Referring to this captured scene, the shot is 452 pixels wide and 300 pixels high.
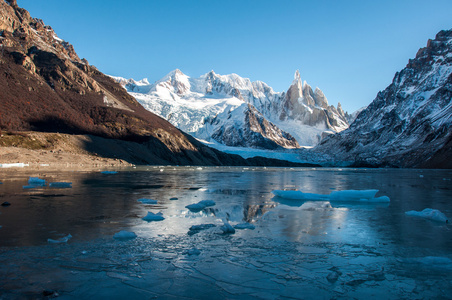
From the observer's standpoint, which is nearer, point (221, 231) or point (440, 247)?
point (440, 247)

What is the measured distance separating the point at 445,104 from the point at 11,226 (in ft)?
658

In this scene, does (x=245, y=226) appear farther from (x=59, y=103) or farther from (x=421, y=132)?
(x=421, y=132)

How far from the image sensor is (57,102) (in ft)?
309

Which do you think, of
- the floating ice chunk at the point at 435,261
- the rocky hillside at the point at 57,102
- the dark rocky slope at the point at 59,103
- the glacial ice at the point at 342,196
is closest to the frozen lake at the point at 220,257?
the floating ice chunk at the point at 435,261

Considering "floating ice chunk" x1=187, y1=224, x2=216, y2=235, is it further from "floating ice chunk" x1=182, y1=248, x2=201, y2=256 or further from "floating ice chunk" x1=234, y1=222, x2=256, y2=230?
"floating ice chunk" x1=182, y1=248, x2=201, y2=256

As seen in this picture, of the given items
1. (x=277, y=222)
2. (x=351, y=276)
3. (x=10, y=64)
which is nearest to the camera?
(x=351, y=276)

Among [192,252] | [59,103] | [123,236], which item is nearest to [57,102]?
[59,103]

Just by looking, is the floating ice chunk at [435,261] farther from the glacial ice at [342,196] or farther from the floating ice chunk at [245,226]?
the glacial ice at [342,196]

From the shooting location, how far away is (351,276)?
6.43 m

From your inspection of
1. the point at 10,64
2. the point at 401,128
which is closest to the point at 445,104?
the point at 401,128

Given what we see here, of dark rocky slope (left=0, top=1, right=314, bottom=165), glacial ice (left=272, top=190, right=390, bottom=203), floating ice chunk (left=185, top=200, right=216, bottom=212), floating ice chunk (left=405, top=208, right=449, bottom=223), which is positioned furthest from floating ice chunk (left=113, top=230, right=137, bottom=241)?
dark rocky slope (left=0, top=1, right=314, bottom=165)

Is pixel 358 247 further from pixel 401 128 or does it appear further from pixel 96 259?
pixel 401 128

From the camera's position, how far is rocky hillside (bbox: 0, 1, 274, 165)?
3307 inches

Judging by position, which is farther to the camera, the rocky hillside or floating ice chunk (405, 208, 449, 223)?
the rocky hillside
